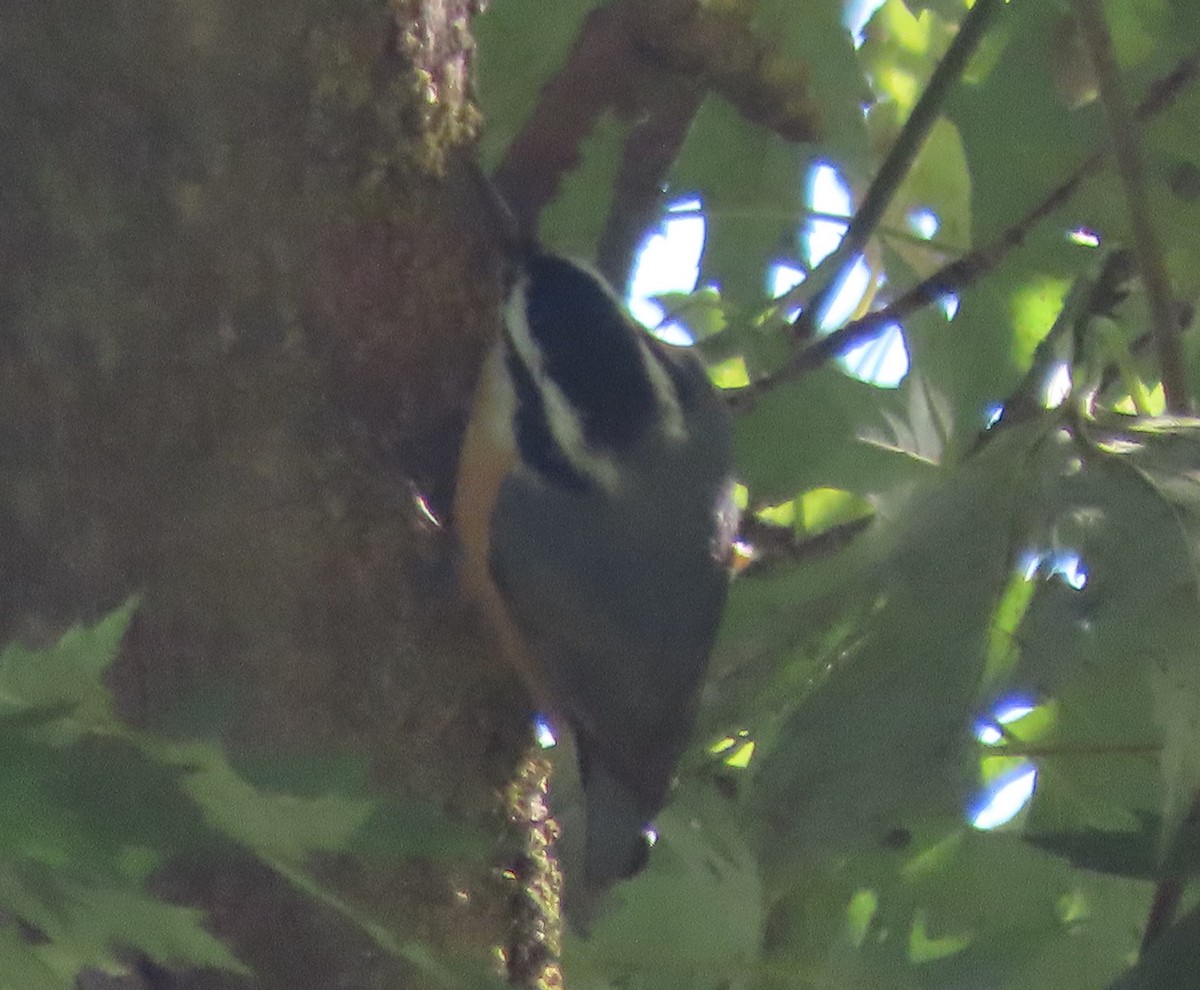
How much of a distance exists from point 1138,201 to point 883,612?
1.18 ft

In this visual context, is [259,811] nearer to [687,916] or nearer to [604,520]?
[687,916]

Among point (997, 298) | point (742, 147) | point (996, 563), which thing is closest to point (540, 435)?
point (742, 147)

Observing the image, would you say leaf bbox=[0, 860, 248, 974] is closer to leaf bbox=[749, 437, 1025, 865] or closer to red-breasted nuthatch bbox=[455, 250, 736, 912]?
leaf bbox=[749, 437, 1025, 865]

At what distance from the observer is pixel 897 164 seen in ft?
4.18

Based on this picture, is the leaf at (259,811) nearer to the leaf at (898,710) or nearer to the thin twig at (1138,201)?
the leaf at (898,710)

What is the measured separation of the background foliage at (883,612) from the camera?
2.26 feet

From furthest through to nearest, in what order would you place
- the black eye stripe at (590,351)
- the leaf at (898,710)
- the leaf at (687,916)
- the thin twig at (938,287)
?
the black eye stripe at (590,351) < the thin twig at (938,287) < the leaf at (687,916) < the leaf at (898,710)

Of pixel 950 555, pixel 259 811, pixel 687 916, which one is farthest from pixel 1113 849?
pixel 259 811

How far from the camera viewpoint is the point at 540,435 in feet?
4.86

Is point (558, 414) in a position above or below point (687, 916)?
above

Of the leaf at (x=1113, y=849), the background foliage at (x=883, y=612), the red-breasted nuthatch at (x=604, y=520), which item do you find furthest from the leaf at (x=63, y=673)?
the red-breasted nuthatch at (x=604, y=520)

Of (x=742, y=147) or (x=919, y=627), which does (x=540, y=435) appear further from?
(x=919, y=627)

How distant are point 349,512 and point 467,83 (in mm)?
331

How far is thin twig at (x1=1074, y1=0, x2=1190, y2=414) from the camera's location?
3.35 ft
